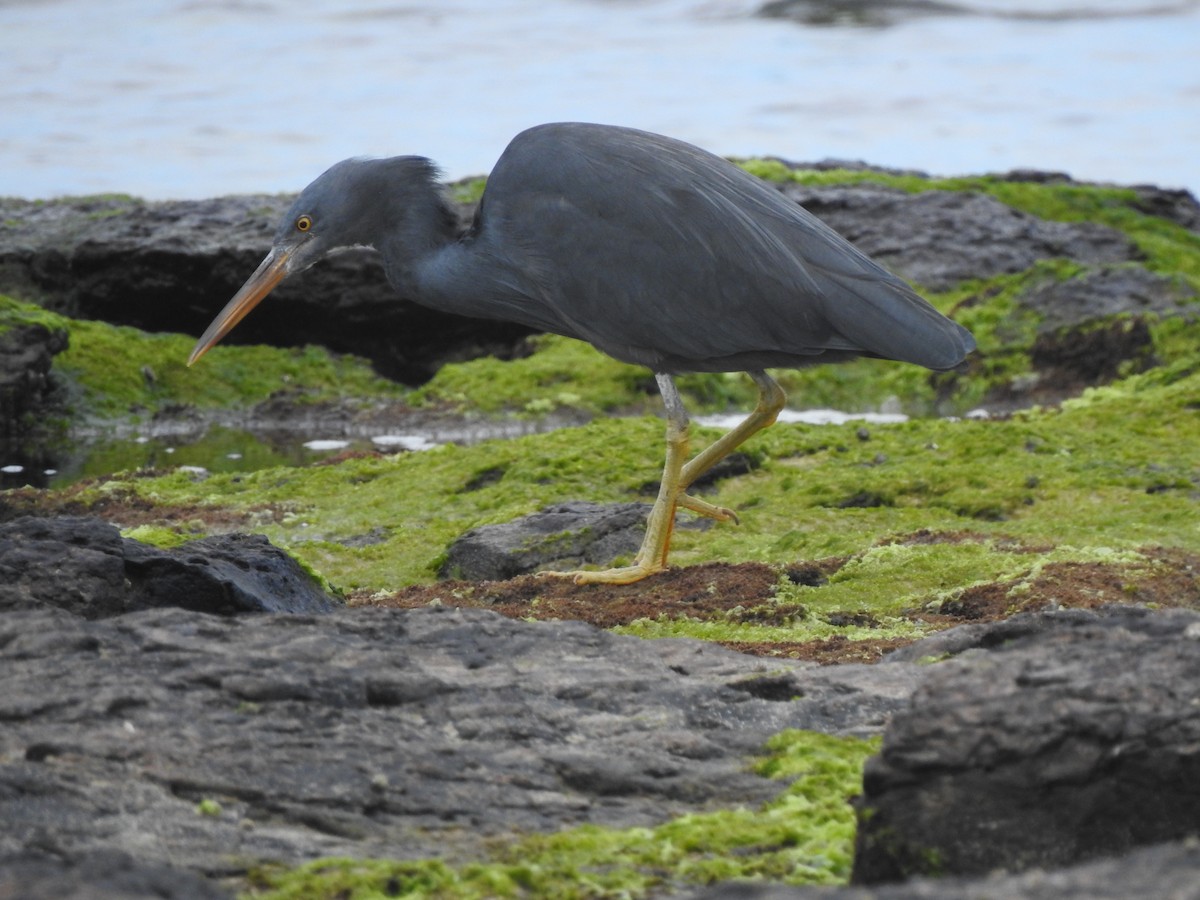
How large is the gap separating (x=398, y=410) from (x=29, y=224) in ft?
16.6

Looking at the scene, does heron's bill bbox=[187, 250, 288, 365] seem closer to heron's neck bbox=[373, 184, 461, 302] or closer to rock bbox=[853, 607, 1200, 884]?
heron's neck bbox=[373, 184, 461, 302]

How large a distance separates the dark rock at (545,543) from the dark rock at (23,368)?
567 cm

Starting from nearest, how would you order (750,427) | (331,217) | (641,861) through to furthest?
(641,861) < (750,427) < (331,217)

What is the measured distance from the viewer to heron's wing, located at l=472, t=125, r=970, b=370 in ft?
24.3

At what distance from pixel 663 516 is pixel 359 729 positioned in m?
4.12

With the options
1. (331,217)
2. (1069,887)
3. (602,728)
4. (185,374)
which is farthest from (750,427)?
(185,374)

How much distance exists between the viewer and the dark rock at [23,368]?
12492mm

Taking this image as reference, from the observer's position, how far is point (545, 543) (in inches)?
323

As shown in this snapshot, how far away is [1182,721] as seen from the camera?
123 inches

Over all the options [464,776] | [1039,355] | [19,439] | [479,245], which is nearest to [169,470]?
[19,439]

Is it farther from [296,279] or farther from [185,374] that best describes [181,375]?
[296,279]

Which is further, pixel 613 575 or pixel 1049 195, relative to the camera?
pixel 1049 195

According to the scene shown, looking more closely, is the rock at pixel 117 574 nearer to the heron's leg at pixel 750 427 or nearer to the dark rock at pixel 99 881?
the dark rock at pixel 99 881

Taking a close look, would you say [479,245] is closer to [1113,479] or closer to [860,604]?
[860,604]
